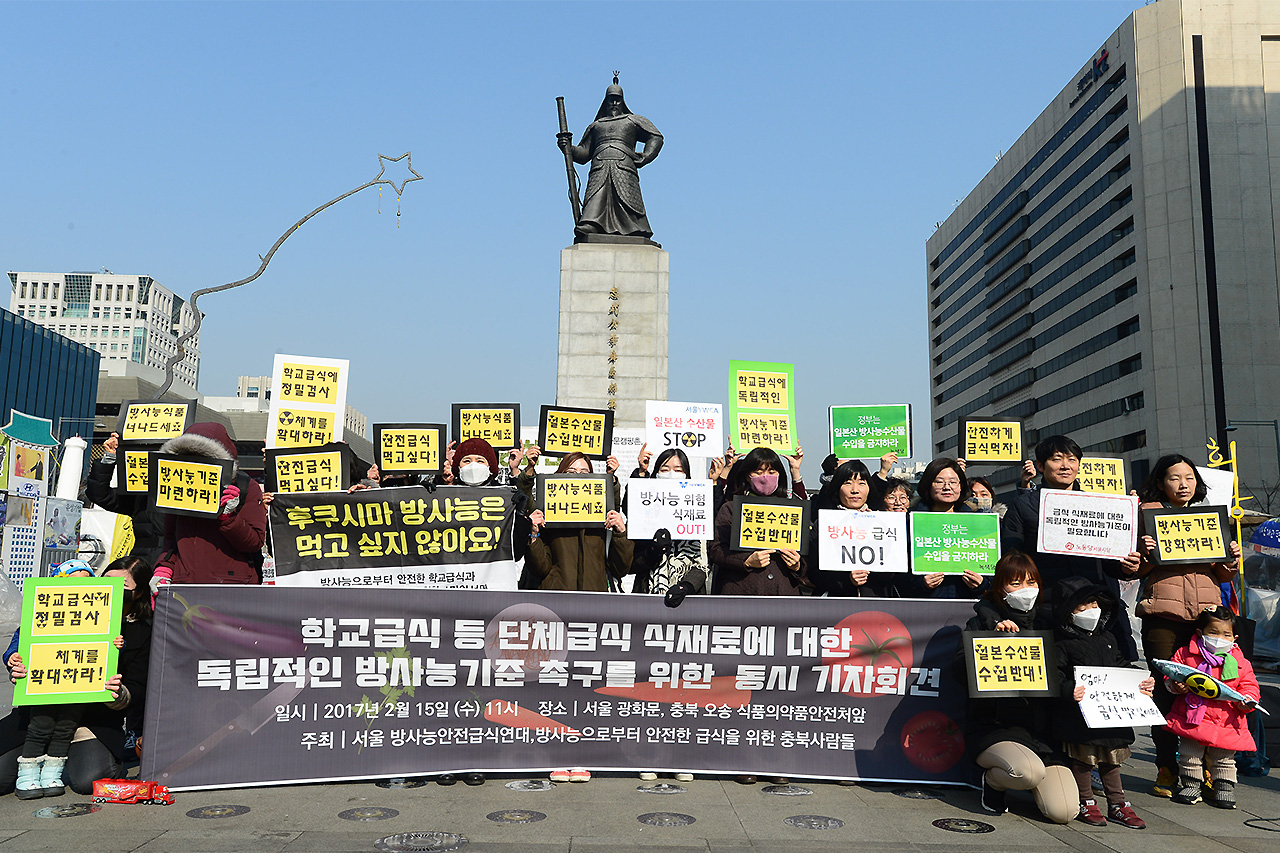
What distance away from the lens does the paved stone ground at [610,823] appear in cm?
461

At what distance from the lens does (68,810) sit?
17.0 feet

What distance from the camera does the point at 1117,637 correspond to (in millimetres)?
5836

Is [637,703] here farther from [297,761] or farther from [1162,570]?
[1162,570]

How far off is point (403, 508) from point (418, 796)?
1.92 metres

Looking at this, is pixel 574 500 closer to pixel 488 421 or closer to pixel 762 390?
pixel 488 421

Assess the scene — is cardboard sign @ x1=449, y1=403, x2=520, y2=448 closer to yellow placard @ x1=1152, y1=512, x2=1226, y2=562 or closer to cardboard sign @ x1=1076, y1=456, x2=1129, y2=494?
cardboard sign @ x1=1076, y1=456, x2=1129, y2=494

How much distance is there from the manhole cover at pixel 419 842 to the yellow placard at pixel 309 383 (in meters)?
4.02

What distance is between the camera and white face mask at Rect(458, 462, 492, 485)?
6805mm

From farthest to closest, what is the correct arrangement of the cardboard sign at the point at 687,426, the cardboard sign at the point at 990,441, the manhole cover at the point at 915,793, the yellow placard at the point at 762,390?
the cardboard sign at the point at 687,426
the yellow placard at the point at 762,390
the cardboard sign at the point at 990,441
the manhole cover at the point at 915,793

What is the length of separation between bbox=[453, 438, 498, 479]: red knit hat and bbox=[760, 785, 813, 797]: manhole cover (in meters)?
2.81

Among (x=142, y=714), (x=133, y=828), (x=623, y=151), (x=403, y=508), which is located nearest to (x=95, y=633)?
(x=142, y=714)

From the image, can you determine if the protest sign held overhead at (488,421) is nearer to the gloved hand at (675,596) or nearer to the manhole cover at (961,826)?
the gloved hand at (675,596)

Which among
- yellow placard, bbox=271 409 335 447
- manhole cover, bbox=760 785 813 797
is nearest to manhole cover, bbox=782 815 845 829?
manhole cover, bbox=760 785 813 797

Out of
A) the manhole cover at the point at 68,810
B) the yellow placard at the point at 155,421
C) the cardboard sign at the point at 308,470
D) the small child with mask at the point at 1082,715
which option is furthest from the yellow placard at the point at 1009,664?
the yellow placard at the point at 155,421
